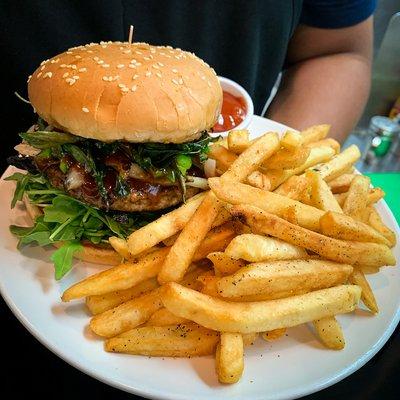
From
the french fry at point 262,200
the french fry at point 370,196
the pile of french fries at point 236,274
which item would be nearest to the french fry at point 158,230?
the pile of french fries at point 236,274

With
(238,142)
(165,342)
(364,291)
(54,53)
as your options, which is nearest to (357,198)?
(364,291)

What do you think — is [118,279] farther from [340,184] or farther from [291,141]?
[340,184]

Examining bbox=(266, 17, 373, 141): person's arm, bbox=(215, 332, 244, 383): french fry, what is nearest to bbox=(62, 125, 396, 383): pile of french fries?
bbox=(215, 332, 244, 383): french fry

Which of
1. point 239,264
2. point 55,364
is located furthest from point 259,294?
point 55,364

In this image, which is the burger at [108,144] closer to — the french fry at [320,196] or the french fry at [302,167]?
the french fry at [302,167]

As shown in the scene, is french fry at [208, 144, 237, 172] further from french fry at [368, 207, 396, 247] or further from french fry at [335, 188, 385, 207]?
french fry at [368, 207, 396, 247]

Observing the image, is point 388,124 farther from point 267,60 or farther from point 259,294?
point 259,294
